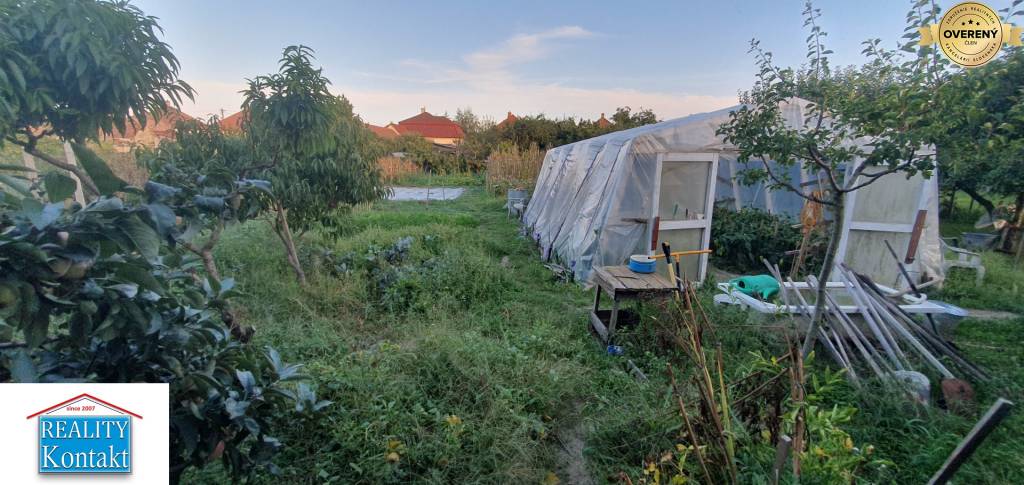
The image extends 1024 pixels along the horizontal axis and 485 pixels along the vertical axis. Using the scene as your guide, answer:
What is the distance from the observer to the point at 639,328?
3.68 metres

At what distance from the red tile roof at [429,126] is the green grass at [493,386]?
121 feet

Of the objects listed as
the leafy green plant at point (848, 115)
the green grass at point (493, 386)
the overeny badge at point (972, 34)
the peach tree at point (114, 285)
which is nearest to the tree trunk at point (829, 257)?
the leafy green plant at point (848, 115)

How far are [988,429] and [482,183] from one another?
61.8ft

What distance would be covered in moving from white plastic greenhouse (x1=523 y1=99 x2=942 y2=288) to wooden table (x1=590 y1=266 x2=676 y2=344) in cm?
145

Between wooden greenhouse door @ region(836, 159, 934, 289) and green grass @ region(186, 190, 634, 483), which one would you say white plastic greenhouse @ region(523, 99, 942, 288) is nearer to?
wooden greenhouse door @ region(836, 159, 934, 289)

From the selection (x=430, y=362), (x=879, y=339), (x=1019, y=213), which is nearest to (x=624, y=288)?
(x=430, y=362)

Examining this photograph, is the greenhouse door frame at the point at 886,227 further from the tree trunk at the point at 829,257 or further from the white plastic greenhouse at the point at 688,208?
the tree trunk at the point at 829,257

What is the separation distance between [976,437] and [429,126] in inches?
1748

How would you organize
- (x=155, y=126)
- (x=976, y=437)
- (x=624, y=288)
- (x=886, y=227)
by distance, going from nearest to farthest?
1. (x=976, y=437)
2. (x=155, y=126)
3. (x=624, y=288)
4. (x=886, y=227)

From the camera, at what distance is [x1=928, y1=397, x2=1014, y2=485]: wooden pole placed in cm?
127

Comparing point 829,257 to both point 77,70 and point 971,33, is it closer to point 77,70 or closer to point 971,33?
point 971,33

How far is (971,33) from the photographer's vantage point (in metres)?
2.79

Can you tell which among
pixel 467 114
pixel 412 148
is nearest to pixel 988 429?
pixel 412 148

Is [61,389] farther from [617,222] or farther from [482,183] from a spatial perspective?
[482,183]
